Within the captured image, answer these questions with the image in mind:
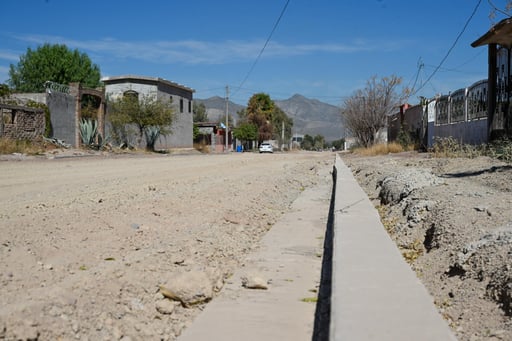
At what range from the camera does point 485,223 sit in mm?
5211

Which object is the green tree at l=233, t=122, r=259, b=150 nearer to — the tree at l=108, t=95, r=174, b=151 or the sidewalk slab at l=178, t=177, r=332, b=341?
the tree at l=108, t=95, r=174, b=151

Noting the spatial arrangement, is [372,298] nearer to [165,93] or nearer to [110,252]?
[110,252]

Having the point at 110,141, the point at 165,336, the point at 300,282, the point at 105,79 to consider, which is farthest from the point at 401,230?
the point at 105,79

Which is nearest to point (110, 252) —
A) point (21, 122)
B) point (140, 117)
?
point (21, 122)

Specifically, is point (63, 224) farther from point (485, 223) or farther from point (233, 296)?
point (485, 223)

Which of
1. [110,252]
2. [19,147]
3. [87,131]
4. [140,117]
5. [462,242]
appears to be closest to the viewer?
[462,242]

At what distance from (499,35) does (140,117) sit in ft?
105

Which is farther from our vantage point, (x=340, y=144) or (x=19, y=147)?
(x=340, y=144)

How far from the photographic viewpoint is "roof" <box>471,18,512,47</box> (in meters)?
13.2

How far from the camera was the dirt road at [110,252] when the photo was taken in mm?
3631

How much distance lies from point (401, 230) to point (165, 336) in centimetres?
381

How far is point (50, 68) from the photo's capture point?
54125 millimetres

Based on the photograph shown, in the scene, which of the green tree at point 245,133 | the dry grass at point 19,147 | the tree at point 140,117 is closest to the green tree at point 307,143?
the green tree at point 245,133

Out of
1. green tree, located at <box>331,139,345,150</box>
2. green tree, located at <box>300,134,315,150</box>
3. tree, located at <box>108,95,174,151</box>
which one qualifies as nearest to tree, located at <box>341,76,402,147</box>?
tree, located at <box>108,95,174,151</box>
